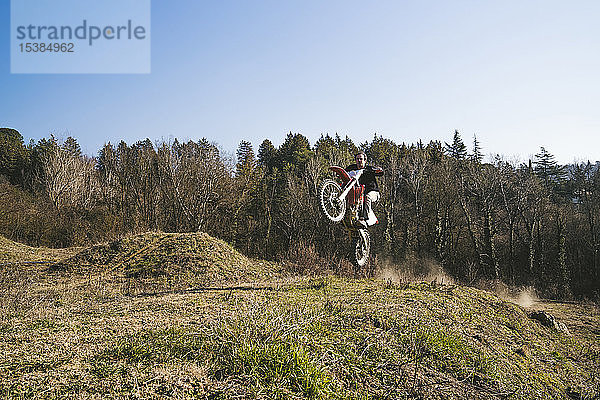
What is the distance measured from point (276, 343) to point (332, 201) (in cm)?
272

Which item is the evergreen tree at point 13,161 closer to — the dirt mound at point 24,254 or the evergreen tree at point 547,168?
the dirt mound at point 24,254

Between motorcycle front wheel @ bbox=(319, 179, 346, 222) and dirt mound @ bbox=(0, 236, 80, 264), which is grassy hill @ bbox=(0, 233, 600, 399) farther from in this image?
dirt mound @ bbox=(0, 236, 80, 264)

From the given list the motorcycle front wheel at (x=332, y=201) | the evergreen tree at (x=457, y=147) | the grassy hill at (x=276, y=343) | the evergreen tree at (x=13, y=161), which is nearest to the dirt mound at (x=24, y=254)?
the grassy hill at (x=276, y=343)

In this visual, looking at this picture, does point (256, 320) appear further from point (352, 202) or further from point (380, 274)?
point (380, 274)

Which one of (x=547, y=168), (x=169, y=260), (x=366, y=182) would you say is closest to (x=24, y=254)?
(x=169, y=260)

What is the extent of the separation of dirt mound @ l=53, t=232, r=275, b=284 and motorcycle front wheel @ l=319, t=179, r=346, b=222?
8.18 metres

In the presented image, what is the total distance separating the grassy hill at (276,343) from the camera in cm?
514

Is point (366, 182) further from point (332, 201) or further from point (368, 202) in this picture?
point (332, 201)

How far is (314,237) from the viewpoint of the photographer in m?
28.8

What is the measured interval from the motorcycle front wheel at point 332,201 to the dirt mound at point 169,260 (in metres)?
8.18

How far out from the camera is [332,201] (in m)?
6.57

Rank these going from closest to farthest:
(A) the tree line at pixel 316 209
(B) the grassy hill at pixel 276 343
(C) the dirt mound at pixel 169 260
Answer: (B) the grassy hill at pixel 276 343, (C) the dirt mound at pixel 169 260, (A) the tree line at pixel 316 209

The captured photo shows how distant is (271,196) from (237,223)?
185 inches

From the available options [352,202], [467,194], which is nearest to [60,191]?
[352,202]
